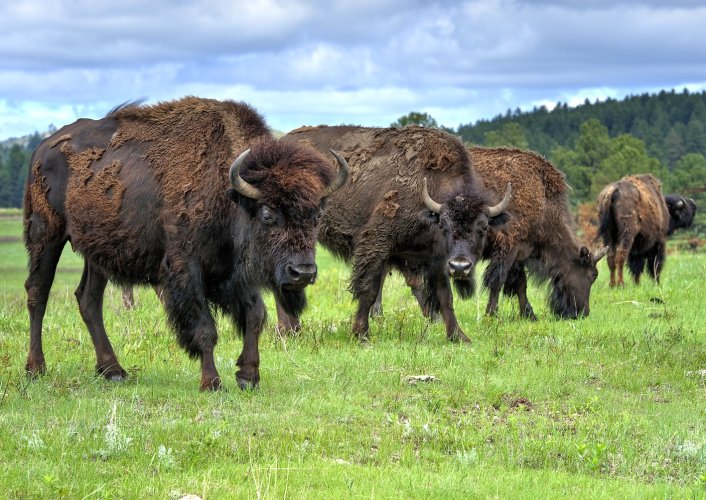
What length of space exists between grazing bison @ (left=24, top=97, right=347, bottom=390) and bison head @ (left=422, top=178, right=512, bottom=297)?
3.25 m

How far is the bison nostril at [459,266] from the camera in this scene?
447 inches

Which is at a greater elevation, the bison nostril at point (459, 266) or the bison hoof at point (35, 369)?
the bison nostril at point (459, 266)

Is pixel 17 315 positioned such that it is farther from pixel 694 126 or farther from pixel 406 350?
pixel 694 126

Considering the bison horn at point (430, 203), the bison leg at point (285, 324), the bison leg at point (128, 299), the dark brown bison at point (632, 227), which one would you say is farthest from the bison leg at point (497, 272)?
the dark brown bison at point (632, 227)

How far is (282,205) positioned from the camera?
807 cm

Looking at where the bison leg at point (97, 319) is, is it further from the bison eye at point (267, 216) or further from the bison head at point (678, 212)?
the bison head at point (678, 212)

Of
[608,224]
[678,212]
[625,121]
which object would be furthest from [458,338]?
[625,121]

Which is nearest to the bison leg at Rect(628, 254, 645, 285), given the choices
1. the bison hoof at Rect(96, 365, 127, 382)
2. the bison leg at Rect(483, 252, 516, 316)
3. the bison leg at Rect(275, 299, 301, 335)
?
the bison leg at Rect(483, 252, 516, 316)

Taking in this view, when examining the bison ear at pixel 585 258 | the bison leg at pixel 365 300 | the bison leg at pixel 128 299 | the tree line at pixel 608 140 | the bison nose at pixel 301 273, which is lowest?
the bison leg at pixel 128 299

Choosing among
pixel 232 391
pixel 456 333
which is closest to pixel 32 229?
pixel 232 391

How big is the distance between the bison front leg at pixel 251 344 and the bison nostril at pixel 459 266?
3.32 m

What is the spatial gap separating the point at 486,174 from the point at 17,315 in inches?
277

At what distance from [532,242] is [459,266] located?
3818 mm

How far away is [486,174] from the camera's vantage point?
14.5 m
